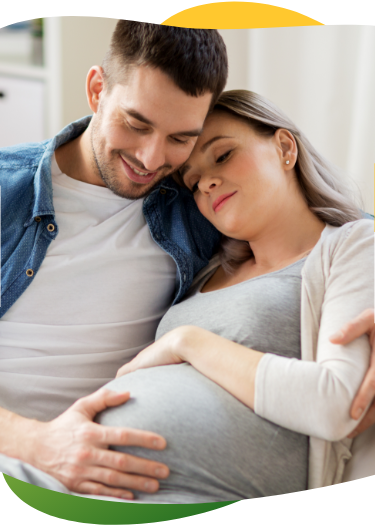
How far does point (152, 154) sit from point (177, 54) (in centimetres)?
14

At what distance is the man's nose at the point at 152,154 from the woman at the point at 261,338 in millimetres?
39

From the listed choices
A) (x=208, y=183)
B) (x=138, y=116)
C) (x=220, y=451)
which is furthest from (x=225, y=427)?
(x=138, y=116)

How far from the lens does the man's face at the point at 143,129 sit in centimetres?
69

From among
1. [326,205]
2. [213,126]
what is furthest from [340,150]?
[213,126]

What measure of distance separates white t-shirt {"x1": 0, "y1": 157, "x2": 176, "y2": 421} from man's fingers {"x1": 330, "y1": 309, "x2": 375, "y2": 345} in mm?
300

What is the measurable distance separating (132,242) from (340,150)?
0.35m

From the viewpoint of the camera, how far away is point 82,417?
701 millimetres

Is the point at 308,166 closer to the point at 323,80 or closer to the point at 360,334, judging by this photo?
the point at 323,80

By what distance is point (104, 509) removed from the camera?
0.69 metres

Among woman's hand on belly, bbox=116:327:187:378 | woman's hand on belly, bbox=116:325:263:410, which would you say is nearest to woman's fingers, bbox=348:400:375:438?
woman's hand on belly, bbox=116:325:263:410

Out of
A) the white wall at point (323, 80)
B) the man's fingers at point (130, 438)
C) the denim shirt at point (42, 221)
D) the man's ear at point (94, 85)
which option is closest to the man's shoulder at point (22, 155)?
the denim shirt at point (42, 221)

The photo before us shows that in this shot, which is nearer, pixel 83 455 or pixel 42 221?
pixel 83 455

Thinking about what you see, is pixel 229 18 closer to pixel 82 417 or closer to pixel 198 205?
pixel 198 205

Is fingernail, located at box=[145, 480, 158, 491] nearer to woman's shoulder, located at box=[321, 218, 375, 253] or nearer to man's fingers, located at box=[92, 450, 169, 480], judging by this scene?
man's fingers, located at box=[92, 450, 169, 480]
